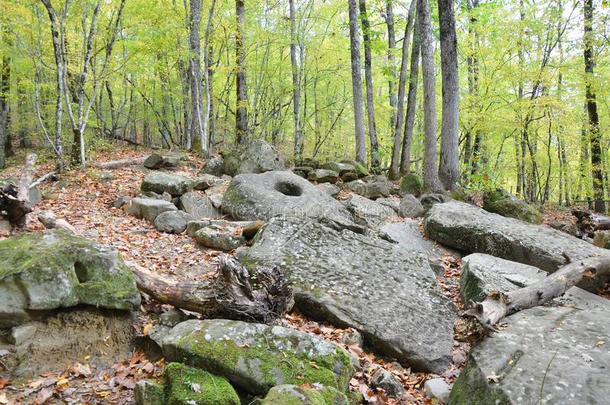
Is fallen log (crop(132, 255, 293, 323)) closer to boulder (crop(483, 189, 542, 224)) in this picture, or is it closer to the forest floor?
the forest floor

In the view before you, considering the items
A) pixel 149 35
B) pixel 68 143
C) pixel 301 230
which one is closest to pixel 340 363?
pixel 301 230

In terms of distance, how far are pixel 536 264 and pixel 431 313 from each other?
2.69 metres

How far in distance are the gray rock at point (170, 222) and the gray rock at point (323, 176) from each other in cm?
521

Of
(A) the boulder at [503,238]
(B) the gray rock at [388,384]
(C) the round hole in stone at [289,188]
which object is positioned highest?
(C) the round hole in stone at [289,188]

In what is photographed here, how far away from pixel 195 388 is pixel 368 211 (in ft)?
22.5

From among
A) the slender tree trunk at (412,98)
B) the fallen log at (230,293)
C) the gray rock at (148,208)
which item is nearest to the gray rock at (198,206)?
A: the gray rock at (148,208)

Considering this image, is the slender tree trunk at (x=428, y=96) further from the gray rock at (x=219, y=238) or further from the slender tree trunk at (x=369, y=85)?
the gray rock at (x=219, y=238)

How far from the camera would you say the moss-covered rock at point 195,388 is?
8.71 ft

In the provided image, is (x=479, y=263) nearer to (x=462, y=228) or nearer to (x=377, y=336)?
(x=462, y=228)

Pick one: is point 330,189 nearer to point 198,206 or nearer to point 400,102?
point 198,206

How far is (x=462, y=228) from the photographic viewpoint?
281 inches

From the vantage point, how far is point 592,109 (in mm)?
13039

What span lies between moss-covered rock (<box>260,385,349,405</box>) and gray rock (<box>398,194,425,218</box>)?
697 cm

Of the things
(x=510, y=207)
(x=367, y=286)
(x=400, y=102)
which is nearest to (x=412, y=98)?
(x=400, y=102)
